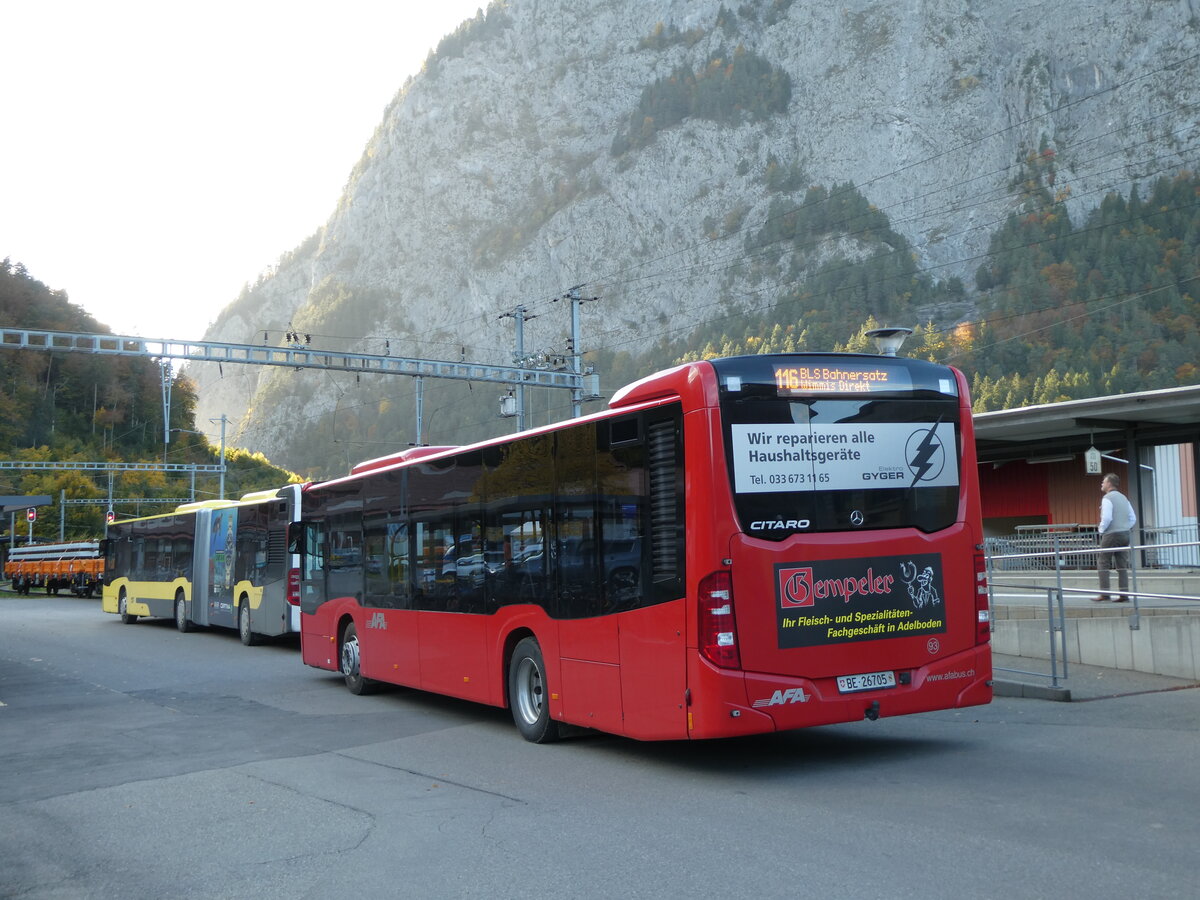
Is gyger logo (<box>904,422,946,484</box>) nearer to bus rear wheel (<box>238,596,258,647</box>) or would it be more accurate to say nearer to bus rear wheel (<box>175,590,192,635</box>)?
bus rear wheel (<box>238,596,258,647</box>)

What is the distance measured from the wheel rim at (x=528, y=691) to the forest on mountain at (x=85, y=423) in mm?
79227

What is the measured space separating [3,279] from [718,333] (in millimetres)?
66348

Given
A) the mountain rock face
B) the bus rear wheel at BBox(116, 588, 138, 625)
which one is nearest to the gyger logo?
the bus rear wheel at BBox(116, 588, 138, 625)

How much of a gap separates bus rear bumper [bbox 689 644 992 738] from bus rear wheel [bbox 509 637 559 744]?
2381mm

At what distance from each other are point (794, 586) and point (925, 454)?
158cm

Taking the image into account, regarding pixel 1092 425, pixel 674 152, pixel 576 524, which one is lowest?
pixel 576 524

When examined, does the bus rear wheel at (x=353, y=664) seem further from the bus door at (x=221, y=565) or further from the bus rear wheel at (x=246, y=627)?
the bus door at (x=221, y=565)

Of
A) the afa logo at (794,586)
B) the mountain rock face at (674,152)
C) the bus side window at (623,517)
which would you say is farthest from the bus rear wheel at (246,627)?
the mountain rock face at (674,152)

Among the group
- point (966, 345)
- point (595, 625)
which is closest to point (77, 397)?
point (966, 345)

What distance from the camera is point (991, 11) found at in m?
153

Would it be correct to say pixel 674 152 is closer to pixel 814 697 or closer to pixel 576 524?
pixel 576 524

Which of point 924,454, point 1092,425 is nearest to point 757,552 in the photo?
point 924,454

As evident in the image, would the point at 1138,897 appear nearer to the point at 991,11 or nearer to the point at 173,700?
A: the point at 173,700

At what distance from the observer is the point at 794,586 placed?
26.9ft
